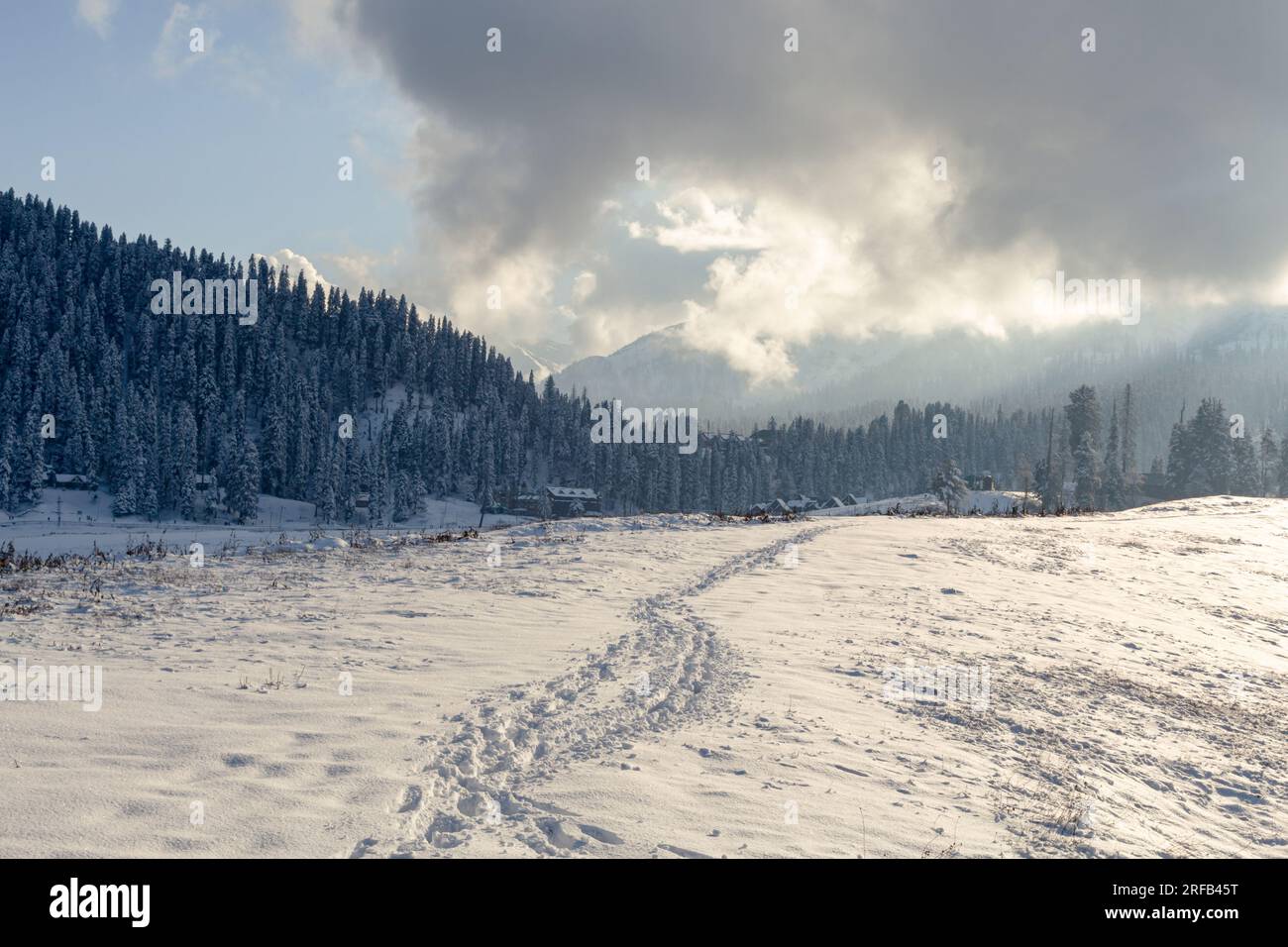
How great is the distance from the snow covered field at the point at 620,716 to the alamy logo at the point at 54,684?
0.76ft

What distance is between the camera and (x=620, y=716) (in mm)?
8492

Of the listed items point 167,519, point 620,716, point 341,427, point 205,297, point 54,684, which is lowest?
point 167,519

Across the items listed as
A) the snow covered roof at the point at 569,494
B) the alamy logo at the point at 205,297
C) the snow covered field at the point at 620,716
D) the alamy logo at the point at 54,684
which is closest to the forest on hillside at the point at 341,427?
the alamy logo at the point at 205,297

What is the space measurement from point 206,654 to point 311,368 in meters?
145

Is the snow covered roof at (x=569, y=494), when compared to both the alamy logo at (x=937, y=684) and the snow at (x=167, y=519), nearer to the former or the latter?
the snow at (x=167, y=519)

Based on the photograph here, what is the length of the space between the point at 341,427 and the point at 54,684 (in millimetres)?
118417

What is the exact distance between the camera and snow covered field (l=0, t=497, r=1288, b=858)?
224 inches

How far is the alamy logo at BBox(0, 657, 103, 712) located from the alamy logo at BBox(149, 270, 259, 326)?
142 m

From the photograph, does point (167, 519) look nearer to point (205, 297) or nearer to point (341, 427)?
point (341, 427)
